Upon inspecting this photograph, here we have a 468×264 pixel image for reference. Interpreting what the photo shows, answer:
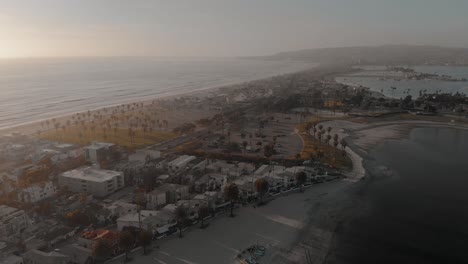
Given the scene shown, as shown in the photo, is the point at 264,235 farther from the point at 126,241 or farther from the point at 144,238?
the point at 126,241

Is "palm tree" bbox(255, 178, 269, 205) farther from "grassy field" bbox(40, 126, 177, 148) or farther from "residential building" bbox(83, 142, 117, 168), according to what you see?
"grassy field" bbox(40, 126, 177, 148)

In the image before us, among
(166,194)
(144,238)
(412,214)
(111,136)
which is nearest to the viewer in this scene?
(144,238)

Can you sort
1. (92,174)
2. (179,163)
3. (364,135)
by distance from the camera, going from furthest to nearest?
(364,135) → (179,163) → (92,174)

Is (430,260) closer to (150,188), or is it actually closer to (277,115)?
(150,188)

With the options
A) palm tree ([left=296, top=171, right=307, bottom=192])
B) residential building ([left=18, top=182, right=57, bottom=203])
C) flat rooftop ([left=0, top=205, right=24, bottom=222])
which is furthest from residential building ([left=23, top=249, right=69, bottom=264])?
palm tree ([left=296, top=171, right=307, bottom=192])

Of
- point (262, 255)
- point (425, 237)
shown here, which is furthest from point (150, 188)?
point (425, 237)

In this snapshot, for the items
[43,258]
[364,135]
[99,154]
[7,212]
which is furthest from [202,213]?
[364,135]

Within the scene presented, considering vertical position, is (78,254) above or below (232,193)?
below

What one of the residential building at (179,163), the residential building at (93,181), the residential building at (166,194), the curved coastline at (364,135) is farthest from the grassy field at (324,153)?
the residential building at (93,181)
